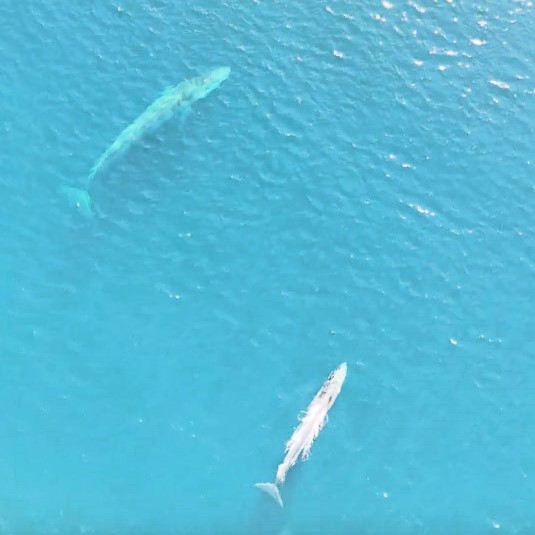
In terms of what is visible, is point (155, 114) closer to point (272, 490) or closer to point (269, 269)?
point (269, 269)

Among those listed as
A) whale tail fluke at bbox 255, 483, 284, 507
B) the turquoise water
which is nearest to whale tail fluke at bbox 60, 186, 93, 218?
the turquoise water

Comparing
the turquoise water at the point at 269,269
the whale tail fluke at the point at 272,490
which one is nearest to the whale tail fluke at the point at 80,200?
the turquoise water at the point at 269,269

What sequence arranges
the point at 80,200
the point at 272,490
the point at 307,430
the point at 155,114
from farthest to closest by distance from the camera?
the point at 155,114
the point at 80,200
the point at 307,430
the point at 272,490

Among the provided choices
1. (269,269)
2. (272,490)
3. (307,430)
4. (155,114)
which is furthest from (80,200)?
(272,490)

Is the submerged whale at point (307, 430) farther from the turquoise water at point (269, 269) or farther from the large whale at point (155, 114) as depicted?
the large whale at point (155, 114)

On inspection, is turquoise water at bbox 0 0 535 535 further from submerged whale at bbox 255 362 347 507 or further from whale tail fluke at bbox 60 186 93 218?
whale tail fluke at bbox 60 186 93 218

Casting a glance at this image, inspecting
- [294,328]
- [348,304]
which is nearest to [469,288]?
[348,304]
